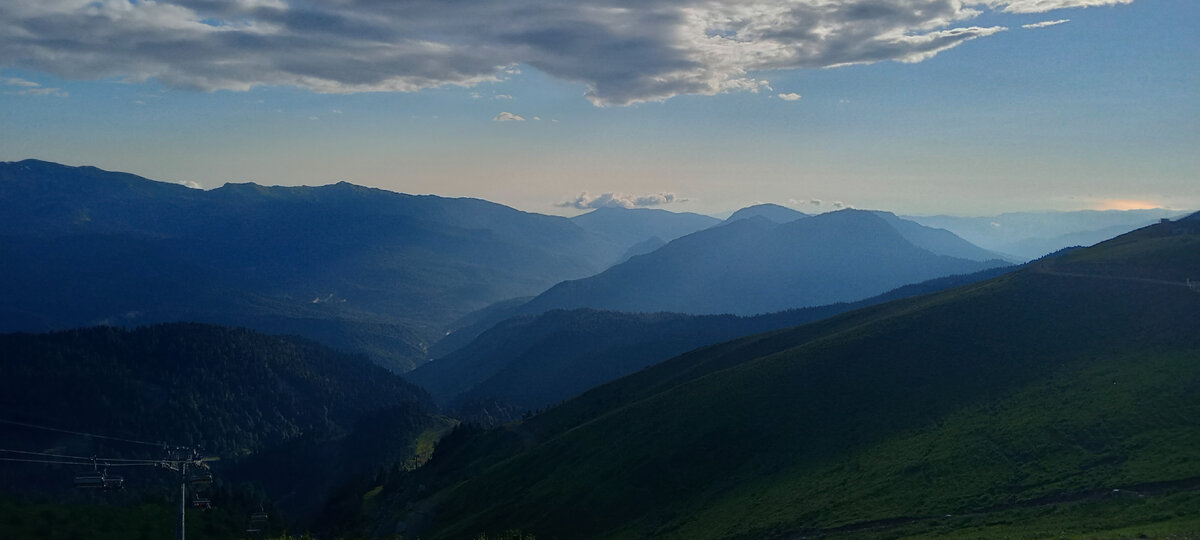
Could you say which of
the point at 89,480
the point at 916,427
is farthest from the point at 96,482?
the point at 916,427

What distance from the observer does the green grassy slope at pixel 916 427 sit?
72.4 meters

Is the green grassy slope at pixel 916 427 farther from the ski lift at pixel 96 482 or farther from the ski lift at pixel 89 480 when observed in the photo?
the ski lift at pixel 89 480

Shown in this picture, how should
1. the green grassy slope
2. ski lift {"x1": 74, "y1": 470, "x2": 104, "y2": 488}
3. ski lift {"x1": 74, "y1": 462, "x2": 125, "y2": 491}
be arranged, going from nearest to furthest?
ski lift {"x1": 74, "y1": 470, "x2": 104, "y2": 488} → ski lift {"x1": 74, "y1": 462, "x2": 125, "y2": 491} → the green grassy slope

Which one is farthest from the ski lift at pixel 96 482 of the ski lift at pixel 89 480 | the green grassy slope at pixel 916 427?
the green grassy slope at pixel 916 427

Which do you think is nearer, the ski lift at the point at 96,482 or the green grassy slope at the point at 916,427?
the ski lift at the point at 96,482

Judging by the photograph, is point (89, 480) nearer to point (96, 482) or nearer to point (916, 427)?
point (96, 482)

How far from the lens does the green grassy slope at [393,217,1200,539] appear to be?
7244 cm

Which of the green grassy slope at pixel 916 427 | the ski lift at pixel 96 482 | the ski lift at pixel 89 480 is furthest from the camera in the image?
the green grassy slope at pixel 916 427

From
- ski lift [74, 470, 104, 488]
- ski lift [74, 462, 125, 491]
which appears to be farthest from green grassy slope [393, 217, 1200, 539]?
ski lift [74, 470, 104, 488]

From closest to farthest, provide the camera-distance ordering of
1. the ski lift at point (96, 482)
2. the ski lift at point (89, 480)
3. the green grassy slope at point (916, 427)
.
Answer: the ski lift at point (89, 480) < the ski lift at point (96, 482) < the green grassy slope at point (916, 427)

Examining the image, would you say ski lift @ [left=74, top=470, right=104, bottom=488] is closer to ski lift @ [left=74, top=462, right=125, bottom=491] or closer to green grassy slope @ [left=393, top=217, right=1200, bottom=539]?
ski lift @ [left=74, top=462, right=125, bottom=491]

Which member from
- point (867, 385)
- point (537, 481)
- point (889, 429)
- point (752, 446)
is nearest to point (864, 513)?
point (889, 429)

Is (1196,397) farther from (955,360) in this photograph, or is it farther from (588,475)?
(588,475)

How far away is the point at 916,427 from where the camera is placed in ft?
306
